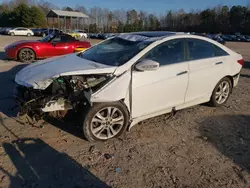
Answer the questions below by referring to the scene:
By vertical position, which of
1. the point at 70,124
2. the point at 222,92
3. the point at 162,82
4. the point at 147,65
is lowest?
the point at 70,124

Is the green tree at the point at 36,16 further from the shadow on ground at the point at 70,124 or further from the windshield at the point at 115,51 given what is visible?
the shadow on ground at the point at 70,124

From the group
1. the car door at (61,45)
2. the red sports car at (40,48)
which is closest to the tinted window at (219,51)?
the red sports car at (40,48)

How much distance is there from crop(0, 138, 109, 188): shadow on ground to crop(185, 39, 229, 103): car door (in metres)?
2.47

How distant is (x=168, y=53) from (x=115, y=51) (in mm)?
935

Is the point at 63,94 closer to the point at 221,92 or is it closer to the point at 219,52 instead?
the point at 219,52

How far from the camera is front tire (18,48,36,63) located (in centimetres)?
1086

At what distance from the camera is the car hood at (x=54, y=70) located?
3799mm

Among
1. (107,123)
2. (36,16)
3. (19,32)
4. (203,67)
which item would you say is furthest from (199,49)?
(36,16)

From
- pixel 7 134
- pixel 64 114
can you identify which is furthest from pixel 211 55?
pixel 7 134

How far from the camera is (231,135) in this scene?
4.24 meters

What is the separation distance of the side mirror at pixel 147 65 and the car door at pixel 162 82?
8 cm

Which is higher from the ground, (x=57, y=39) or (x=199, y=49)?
(x=57, y=39)

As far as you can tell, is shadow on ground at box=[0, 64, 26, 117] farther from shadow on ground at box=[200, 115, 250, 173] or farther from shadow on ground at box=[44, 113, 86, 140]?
shadow on ground at box=[200, 115, 250, 173]

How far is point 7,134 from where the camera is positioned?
3971 mm
